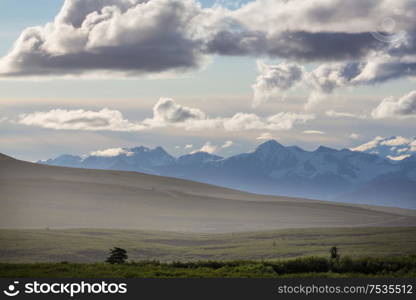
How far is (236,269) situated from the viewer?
5222 cm

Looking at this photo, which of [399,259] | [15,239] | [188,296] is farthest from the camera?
[15,239]

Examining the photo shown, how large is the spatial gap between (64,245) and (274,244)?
52.5 metres

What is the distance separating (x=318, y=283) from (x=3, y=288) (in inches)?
757

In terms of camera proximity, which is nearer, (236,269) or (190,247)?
(236,269)

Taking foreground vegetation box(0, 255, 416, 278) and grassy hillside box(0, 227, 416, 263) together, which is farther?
grassy hillside box(0, 227, 416, 263)

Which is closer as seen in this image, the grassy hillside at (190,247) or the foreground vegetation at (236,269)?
the foreground vegetation at (236,269)

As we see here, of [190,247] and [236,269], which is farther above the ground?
[236,269]

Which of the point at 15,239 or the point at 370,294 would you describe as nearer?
the point at 370,294

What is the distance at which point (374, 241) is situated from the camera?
175000 millimetres

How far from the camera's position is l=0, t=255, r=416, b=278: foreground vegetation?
157ft

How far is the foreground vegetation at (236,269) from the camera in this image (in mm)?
47781

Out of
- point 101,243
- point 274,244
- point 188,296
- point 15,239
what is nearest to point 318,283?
point 188,296

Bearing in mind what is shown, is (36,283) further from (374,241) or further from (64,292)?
(374,241)

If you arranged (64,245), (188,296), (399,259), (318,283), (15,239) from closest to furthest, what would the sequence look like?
1. (188,296)
2. (318,283)
3. (399,259)
4. (64,245)
5. (15,239)
